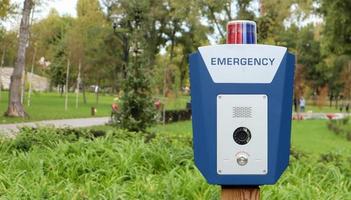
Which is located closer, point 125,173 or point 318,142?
point 125,173

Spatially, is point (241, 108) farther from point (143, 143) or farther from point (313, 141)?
point (313, 141)

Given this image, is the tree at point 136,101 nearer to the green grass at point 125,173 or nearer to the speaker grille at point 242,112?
the green grass at point 125,173

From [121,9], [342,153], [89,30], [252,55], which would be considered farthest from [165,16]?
[252,55]

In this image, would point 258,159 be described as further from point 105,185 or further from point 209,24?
point 209,24

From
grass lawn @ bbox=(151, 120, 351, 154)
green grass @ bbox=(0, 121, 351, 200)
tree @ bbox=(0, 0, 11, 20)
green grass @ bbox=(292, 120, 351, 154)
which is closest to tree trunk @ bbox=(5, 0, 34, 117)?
tree @ bbox=(0, 0, 11, 20)

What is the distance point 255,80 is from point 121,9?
4040 cm

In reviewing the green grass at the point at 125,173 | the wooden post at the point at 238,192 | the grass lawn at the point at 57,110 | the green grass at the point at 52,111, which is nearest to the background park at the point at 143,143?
→ the green grass at the point at 125,173

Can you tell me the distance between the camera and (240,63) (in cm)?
241

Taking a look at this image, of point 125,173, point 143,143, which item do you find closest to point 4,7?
point 143,143

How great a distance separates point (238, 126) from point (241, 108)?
75mm

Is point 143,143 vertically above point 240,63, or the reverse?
point 240,63

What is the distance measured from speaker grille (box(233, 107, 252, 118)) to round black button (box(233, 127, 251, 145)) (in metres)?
0.05

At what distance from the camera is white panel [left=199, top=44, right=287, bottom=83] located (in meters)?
A: 2.40

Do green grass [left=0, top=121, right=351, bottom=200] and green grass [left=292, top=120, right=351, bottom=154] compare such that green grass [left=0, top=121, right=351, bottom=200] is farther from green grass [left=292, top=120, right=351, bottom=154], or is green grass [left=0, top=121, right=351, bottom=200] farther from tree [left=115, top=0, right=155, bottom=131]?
tree [left=115, top=0, right=155, bottom=131]
